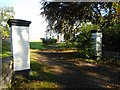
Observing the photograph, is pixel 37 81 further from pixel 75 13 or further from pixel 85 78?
pixel 75 13

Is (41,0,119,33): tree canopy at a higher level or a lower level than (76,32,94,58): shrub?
higher

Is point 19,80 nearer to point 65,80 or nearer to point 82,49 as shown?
point 65,80

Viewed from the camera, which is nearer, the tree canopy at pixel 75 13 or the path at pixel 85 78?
the path at pixel 85 78

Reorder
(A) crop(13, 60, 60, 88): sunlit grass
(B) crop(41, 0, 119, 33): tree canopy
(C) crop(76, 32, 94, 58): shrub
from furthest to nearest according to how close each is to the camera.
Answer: (B) crop(41, 0, 119, 33): tree canopy
(C) crop(76, 32, 94, 58): shrub
(A) crop(13, 60, 60, 88): sunlit grass

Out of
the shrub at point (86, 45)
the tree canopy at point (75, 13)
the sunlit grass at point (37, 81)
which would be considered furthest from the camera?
the tree canopy at point (75, 13)

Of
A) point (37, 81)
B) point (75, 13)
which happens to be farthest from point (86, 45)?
point (37, 81)

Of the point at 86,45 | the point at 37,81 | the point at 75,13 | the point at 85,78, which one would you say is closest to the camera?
the point at 37,81

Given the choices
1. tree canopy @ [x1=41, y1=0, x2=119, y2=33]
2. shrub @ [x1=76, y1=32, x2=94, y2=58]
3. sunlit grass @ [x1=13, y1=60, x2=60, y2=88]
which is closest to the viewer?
sunlit grass @ [x1=13, y1=60, x2=60, y2=88]

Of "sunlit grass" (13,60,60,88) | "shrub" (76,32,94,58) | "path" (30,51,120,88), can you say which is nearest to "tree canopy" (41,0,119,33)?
"shrub" (76,32,94,58)

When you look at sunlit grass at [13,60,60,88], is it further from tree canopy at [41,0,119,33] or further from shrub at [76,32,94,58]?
tree canopy at [41,0,119,33]

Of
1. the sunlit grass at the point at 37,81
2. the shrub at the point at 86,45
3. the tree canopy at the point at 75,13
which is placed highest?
the tree canopy at the point at 75,13

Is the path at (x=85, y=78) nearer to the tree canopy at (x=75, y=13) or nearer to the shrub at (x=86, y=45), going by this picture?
the shrub at (x=86, y=45)

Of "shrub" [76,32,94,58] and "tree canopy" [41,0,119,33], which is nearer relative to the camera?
"shrub" [76,32,94,58]

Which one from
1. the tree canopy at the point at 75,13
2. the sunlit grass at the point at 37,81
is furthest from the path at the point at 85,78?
the tree canopy at the point at 75,13
